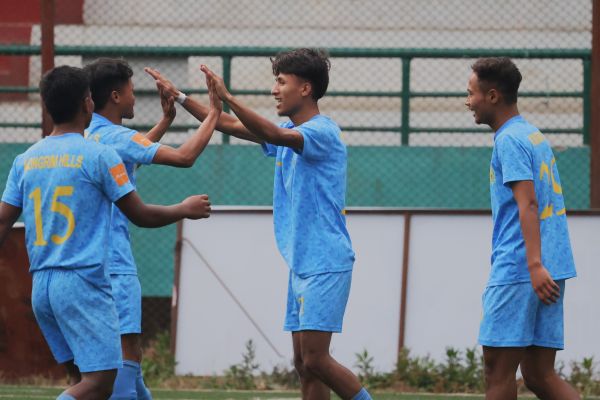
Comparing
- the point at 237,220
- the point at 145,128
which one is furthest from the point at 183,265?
the point at 145,128

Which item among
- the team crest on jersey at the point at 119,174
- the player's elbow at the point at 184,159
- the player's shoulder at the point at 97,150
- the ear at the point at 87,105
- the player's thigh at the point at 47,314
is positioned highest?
the ear at the point at 87,105

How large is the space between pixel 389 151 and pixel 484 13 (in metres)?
3.47

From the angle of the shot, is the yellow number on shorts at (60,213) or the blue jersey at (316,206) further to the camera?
the blue jersey at (316,206)

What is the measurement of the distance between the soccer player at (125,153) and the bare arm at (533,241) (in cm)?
153

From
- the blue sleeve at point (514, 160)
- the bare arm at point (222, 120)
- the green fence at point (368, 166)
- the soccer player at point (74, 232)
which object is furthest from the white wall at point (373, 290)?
the soccer player at point (74, 232)

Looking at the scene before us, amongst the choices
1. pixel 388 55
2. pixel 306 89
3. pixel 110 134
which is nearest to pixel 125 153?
pixel 110 134

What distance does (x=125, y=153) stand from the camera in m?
6.27

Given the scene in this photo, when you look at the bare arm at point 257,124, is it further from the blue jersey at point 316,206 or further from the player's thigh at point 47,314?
the player's thigh at point 47,314

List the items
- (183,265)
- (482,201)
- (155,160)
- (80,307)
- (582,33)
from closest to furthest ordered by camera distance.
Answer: (80,307)
(155,160)
(183,265)
(482,201)
(582,33)

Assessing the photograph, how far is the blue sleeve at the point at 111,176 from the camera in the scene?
17.9 feet

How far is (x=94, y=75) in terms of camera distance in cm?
647

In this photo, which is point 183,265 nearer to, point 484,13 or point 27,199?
point 27,199

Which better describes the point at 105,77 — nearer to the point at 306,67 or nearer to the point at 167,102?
the point at 167,102

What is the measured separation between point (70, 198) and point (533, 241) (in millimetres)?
2028
